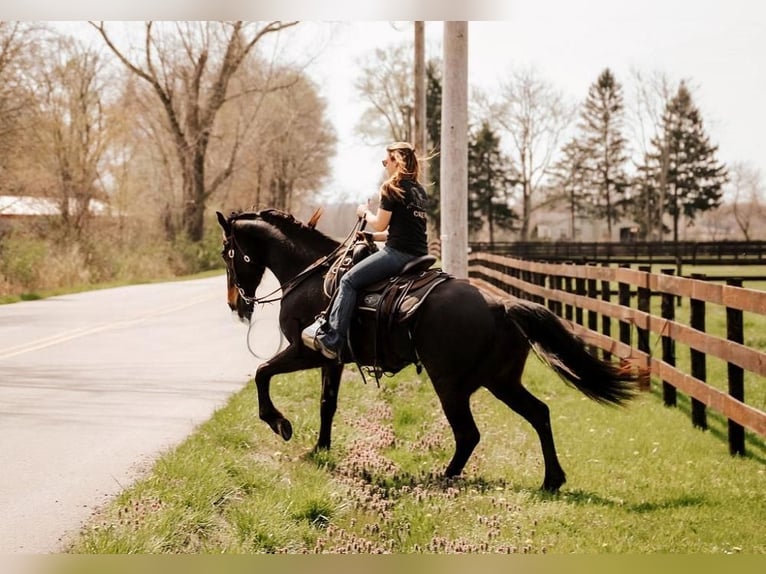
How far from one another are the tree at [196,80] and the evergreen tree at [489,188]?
18.0 metres

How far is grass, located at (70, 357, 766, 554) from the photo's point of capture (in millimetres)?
4066

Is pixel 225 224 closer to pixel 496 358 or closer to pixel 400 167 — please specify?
pixel 400 167

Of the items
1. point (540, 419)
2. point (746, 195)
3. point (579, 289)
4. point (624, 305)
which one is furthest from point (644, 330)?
point (746, 195)

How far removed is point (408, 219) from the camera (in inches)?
192

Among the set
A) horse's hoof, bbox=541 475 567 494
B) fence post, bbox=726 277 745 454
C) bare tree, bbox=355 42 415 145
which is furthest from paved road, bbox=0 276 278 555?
fence post, bbox=726 277 745 454

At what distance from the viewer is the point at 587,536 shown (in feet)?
13.3

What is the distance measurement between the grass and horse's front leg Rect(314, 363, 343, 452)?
99 mm

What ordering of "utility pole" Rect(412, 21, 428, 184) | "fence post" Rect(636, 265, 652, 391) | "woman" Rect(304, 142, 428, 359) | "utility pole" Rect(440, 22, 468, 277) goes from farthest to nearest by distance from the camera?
1. "utility pole" Rect(412, 21, 428, 184)
2. "fence post" Rect(636, 265, 652, 391)
3. "utility pole" Rect(440, 22, 468, 277)
4. "woman" Rect(304, 142, 428, 359)

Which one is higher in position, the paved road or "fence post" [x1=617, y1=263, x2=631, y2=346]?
"fence post" [x1=617, y1=263, x2=631, y2=346]

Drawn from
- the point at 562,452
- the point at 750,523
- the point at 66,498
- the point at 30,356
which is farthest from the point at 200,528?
the point at 30,356

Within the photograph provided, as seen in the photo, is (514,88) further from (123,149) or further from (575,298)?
(575,298)

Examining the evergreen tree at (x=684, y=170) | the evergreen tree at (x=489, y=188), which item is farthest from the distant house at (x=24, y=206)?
the evergreen tree at (x=684, y=170)

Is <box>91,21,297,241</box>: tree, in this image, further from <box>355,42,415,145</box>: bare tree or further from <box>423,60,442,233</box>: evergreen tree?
<box>423,60,442,233</box>: evergreen tree

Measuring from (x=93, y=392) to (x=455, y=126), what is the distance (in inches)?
158
